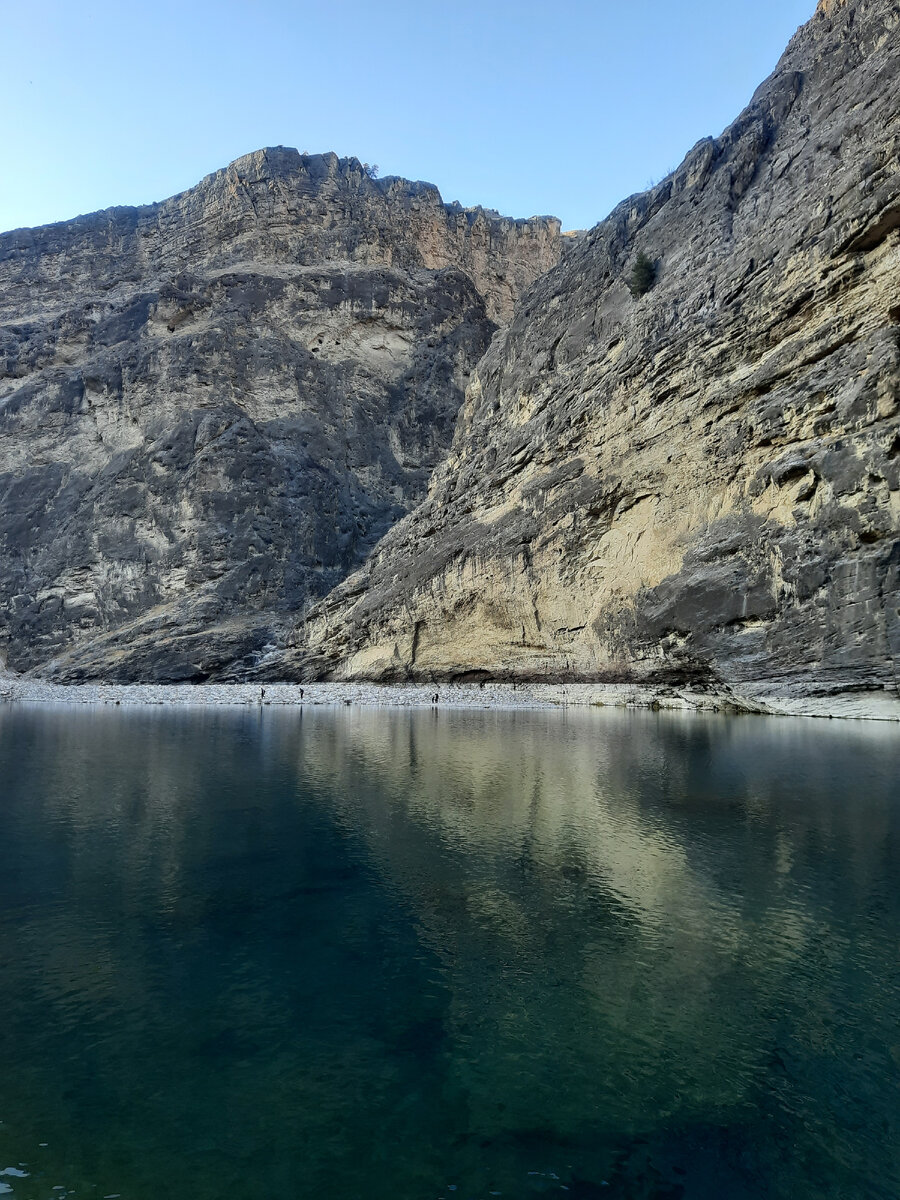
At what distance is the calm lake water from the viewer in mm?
3264

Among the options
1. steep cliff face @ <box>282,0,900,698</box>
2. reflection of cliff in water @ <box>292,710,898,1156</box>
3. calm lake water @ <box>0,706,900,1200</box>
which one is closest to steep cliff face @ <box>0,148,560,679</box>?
steep cliff face @ <box>282,0,900,698</box>

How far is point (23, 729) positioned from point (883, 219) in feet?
99.8

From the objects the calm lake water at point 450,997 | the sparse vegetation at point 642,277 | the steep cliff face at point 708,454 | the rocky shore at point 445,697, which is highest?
the sparse vegetation at point 642,277

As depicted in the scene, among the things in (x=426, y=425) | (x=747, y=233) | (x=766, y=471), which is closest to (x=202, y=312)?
(x=426, y=425)

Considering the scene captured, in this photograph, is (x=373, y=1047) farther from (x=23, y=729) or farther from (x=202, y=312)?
(x=202, y=312)

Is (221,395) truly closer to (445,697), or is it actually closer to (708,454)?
(445,697)

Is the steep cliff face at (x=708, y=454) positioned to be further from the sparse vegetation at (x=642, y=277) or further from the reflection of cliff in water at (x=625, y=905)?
the reflection of cliff in water at (x=625, y=905)

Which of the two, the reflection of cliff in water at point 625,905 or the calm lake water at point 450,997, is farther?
the reflection of cliff in water at point 625,905

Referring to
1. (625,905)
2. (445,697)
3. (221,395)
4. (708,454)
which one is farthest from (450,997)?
(221,395)

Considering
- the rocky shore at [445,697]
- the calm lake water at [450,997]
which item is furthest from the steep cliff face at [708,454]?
the calm lake water at [450,997]

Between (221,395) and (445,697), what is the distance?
105 feet

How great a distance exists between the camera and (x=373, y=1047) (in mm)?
4172

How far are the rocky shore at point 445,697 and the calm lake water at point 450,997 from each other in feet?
42.9

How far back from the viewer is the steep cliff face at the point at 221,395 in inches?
1842
